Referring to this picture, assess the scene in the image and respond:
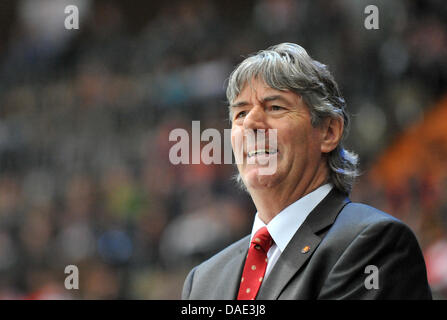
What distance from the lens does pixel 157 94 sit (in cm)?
609

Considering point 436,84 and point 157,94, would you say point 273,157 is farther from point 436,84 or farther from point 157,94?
point 157,94

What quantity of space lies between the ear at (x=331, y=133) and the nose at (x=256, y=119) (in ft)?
0.55

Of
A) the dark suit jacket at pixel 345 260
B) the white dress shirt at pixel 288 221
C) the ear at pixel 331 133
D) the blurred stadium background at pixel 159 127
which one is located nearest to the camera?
the dark suit jacket at pixel 345 260

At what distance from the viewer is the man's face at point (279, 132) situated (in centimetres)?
173

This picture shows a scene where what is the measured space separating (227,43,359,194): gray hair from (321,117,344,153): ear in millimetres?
17

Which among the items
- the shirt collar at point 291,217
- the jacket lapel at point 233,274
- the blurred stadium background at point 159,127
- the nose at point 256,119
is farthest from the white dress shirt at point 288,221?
the blurred stadium background at point 159,127

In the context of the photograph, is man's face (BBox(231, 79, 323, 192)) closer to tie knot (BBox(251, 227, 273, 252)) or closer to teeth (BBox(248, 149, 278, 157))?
teeth (BBox(248, 149, 278, 157))

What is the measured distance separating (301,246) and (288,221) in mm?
102

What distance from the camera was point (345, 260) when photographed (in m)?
1.50

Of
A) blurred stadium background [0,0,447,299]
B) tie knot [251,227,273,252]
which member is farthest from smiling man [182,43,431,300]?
blurred stadium background [0,0,447,299]

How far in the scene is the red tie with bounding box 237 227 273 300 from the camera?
169 centimetres

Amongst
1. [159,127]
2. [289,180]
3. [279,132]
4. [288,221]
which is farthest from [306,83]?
[159,127]

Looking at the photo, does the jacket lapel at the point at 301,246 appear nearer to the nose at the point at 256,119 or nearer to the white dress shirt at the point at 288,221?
the white dress shirt at the point at 288,221

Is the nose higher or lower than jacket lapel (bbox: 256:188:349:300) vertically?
higher
